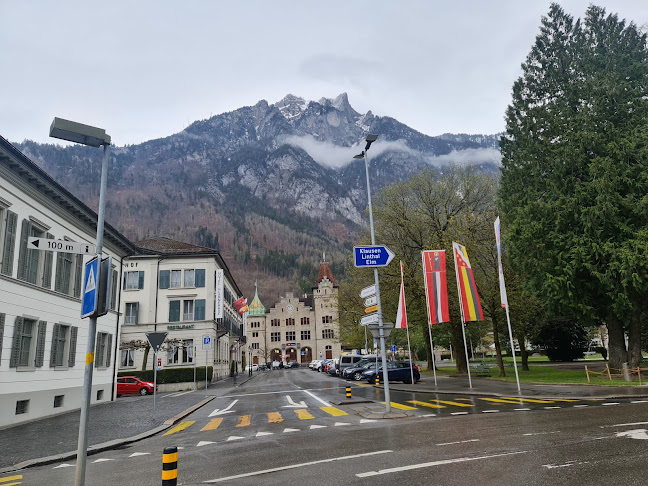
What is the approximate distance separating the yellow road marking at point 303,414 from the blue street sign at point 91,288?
32.6 ft

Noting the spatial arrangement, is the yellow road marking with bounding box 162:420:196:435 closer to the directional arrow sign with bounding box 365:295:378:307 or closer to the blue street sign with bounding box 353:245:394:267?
the directional arrow sign with bounding box 365:295:378:307

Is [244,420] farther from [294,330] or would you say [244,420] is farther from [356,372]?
[294,330]

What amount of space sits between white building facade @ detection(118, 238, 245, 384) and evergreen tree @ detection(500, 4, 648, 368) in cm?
2997

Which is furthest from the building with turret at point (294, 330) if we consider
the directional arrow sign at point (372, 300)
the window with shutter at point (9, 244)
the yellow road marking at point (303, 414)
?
the window with shutter at point (9, 244)

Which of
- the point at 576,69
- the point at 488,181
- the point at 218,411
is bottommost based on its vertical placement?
the point at 218,411

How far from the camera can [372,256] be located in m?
15.7

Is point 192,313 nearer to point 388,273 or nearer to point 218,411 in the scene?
point 388,273

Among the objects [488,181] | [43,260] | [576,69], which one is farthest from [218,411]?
[576,69]

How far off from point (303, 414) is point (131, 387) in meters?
23.6

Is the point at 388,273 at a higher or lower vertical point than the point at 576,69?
lower

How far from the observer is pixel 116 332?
2850 centimetres

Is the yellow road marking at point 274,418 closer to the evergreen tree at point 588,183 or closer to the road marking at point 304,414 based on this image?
the road marking at point 304,414

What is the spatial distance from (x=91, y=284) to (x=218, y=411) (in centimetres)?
1414

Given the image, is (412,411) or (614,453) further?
(412,411)
